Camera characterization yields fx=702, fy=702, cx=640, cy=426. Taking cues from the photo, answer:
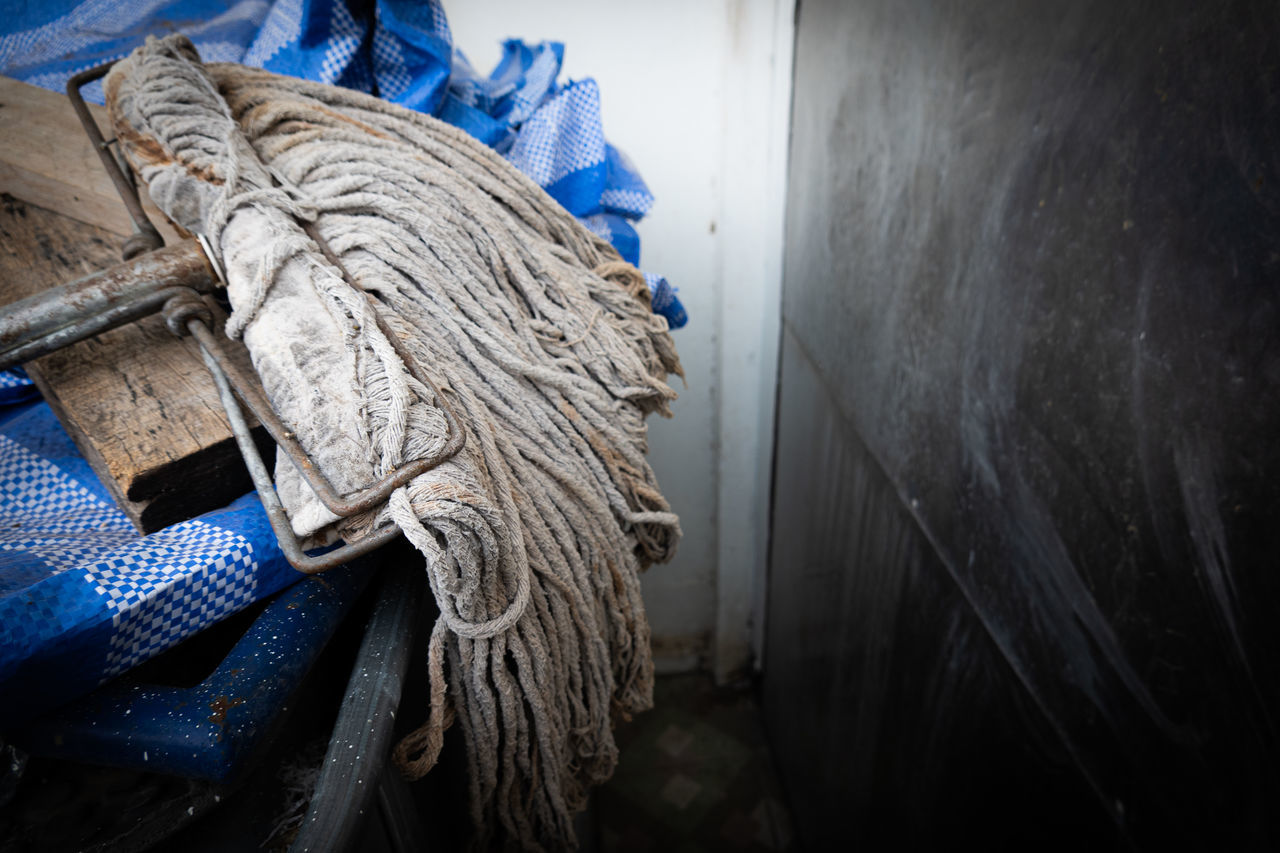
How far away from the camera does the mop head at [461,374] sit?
1.77 ft

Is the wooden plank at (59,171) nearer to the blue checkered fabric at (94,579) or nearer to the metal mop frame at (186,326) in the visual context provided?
the metal mop frame at (186,326)

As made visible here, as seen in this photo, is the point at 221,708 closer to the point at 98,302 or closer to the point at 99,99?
the point at 98,302

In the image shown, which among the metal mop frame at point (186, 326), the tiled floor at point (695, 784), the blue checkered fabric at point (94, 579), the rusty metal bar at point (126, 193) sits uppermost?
the rusty metal bar at point (126, 193)

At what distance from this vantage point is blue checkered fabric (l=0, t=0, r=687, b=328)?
104 cm

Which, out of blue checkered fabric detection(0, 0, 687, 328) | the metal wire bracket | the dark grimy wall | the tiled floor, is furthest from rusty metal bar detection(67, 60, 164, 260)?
the tiled floor

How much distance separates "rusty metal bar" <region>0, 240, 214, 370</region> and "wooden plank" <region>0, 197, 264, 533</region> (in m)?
0.07

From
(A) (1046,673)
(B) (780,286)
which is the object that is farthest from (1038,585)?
(B) (780,286)

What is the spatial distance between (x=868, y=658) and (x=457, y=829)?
0.76 metres

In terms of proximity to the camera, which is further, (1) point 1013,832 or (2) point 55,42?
(2) point 55,42

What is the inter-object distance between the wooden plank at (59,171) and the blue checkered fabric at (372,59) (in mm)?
169

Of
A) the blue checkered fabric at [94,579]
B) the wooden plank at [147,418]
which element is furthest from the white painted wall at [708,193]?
the blue checkered fabric at [94,579]

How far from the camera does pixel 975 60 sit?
0.71 metres

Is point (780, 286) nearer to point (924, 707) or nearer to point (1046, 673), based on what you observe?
point (924, 707)

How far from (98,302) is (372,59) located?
0.63 meters
